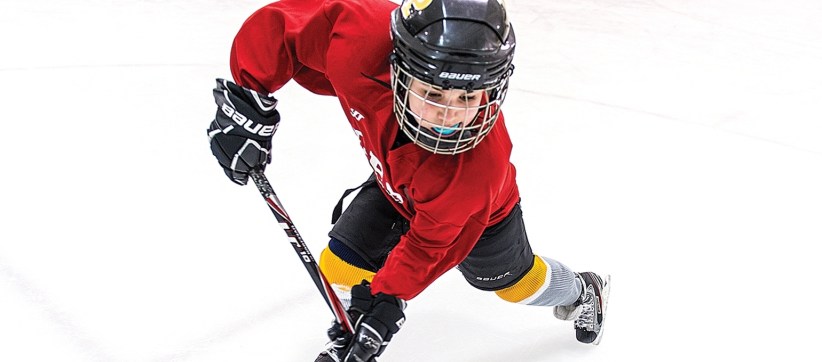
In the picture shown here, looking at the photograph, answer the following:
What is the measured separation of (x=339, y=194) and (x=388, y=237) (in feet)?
2.45

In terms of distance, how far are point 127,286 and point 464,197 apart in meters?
1.12

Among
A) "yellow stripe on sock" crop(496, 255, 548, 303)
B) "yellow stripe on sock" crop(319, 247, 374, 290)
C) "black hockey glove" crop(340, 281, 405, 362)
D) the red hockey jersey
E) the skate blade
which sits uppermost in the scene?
the red hockey jersey

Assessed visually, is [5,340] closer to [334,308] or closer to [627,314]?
[334,308]

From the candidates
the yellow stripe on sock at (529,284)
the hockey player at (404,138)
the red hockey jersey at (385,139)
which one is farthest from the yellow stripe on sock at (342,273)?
the yellow stripe on sock at (529,284)

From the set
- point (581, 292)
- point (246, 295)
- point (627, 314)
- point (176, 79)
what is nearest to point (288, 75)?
point (246, 295)

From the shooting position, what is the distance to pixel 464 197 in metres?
1.70

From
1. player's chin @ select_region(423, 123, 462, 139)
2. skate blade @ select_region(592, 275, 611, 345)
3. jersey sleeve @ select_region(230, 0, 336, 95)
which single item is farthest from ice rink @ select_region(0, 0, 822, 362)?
player's chin @ select_region(423, 123, 462, 139)

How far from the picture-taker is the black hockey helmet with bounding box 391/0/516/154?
1.54m

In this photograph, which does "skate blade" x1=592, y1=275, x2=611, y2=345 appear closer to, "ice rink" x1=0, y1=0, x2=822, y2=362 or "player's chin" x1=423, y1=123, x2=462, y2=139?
"ice rink" x1=0, y1=0, x2=822, y2=362

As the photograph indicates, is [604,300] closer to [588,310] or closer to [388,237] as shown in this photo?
[588,310]

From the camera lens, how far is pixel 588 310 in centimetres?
231

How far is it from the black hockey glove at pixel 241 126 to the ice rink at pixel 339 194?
0.51m

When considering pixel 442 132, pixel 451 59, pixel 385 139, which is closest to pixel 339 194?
pixel 385 139

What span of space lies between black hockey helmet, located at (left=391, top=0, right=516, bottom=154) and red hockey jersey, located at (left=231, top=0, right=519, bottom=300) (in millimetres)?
100
